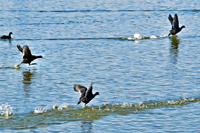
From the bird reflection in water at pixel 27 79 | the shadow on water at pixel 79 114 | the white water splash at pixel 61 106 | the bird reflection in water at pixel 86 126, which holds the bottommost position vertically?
the bird reflection in water at pixel 86 126

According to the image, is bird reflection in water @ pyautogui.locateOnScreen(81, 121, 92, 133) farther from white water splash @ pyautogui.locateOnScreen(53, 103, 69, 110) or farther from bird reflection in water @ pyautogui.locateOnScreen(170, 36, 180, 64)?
bird reflection in water @ pyautogui.locateOnScreen(170, 36, 180, 64)

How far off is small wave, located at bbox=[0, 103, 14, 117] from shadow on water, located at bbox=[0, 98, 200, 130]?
0.16 metres

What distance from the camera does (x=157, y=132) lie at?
12.2 meters

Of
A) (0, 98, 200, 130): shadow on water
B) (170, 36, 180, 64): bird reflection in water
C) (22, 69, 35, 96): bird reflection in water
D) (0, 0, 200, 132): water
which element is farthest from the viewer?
(170, 36, 180, 64): bird reflection in water

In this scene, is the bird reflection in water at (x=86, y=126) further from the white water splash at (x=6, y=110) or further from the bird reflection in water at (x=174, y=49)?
the bird reflection in water at (x=174, y=49)

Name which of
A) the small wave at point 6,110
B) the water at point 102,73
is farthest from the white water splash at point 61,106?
the small wave at point 6,110

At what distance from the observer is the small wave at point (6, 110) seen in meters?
13.6

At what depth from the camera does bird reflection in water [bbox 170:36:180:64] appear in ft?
74.6

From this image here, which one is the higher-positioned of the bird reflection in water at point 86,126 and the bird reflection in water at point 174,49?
the bird reflection in water at point 174,49

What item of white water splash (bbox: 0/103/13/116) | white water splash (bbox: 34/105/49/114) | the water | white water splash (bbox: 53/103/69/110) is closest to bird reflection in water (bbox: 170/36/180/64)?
the water

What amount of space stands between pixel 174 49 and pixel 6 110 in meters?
13.4

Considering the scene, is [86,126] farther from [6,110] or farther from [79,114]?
[6,110]

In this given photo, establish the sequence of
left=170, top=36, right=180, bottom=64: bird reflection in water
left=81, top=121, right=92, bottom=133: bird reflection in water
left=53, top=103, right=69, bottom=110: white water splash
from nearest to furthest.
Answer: left=81, top=121, right=92, bottom=133: bird reflection in water, left=53, top=103, right=69, bottom=110: white water splash, left=170, top=36, right=180, bottom=64: bird reflection in water

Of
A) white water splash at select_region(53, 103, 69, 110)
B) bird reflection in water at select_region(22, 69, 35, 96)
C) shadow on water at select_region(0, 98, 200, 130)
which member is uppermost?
bird reflection in water at select_region(22, 69, 35, 96)
